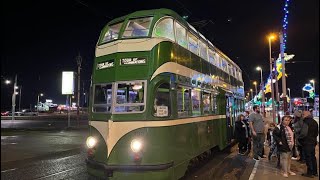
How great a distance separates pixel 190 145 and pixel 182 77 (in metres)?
1.82

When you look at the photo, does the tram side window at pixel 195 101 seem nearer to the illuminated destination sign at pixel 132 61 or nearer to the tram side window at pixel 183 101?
the tram side window at pixel 183 101

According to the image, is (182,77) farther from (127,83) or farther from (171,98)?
(127,83)

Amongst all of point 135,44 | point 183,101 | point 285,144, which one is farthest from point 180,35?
point 285,144

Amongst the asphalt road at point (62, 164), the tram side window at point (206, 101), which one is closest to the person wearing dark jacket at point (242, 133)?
the asphalt road at point (62, 164)

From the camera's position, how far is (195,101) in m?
9.73

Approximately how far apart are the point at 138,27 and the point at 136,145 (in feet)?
9.73

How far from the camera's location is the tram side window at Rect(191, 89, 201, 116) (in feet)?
31.2

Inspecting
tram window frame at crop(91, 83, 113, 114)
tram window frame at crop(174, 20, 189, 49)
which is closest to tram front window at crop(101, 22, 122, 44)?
tram window frame at crop(91, 83, 113, 114)

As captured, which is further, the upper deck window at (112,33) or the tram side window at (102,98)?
the upper deck window at (112,33)

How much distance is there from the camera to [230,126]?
1510 centimetres

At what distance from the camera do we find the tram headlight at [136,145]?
7.38 m

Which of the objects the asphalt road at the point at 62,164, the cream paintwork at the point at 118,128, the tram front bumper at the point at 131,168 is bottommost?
the asphalt road at the point at 62,164

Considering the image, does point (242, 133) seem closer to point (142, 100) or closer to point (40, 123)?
point (142, 100)

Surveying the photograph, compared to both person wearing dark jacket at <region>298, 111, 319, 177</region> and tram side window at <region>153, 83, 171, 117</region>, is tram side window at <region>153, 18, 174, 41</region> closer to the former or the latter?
tram side window at <region>153, 83, 171, 117</region>
